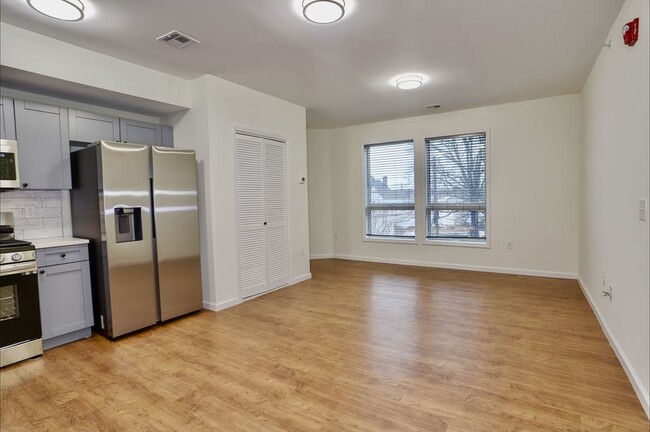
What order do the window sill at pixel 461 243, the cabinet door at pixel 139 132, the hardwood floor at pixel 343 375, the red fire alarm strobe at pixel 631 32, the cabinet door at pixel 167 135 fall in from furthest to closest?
the window sill at pixel 461 243
the cabinet door at pixel 167 135
the cabinet door at pixel 139 132
the red fire alarm strobe at pixel 631 32
the hardwood floor at pixel 343 375

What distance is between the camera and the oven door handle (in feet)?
8.54

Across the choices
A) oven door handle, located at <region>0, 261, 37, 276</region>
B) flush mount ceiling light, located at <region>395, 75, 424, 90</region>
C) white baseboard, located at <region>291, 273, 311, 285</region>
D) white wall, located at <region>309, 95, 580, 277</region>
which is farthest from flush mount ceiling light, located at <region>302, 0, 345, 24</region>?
white wall, located at <region>309, 95, 580, 277</region>

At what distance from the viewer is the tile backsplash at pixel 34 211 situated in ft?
10.4

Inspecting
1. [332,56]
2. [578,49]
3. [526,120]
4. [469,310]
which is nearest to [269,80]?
[332,56]

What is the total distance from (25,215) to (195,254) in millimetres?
1568

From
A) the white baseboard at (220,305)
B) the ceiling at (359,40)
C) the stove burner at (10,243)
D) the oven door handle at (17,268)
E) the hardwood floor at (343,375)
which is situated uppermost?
the ceiling at (359,40)

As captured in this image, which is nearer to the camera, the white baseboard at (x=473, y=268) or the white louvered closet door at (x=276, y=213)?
the white louvered closet door at (x=276, y=213)

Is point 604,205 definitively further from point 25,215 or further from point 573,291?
point 25,215

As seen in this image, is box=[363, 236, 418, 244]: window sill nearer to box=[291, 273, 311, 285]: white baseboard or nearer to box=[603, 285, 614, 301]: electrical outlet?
box=[291, 273, 311, 285]: white baseboard

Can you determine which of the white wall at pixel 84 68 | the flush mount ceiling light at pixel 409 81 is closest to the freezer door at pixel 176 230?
the white wall at pixel 84 68

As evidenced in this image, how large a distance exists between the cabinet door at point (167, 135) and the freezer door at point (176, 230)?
614 millimetres

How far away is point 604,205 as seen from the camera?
122 inches

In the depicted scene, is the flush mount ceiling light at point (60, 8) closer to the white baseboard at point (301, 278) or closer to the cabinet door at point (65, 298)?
the cabinet door at point (65, 298)

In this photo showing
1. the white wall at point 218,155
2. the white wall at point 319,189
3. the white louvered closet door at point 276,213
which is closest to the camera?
the white wall at point 218,155
